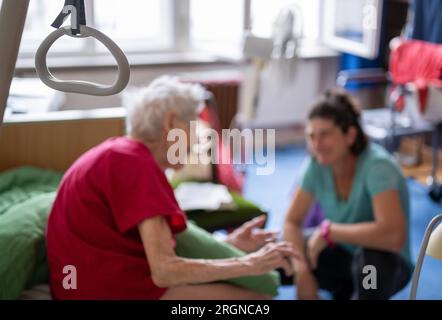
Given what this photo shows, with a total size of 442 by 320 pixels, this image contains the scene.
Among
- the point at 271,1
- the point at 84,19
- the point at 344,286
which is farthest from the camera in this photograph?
the point at 271,1

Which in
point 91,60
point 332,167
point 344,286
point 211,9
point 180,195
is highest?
point 211,9

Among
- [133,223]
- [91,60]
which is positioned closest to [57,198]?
[133,223]

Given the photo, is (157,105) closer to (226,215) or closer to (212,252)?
(212,252)

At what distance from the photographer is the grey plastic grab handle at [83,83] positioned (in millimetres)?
1048

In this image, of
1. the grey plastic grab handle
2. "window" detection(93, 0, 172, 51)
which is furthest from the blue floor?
the grey plastic grab handle

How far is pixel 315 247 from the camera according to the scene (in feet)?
6.82

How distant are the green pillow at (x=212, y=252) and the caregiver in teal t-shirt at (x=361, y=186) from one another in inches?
16.6

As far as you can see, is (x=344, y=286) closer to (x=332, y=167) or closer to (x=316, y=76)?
(x=332, y=167)

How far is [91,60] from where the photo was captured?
379 centimetres

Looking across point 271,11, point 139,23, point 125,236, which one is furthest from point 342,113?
Answer: point 271,11

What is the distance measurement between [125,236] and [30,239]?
23 centimetres

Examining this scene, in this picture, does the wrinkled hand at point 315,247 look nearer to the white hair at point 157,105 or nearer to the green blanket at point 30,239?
the green blanket at point 30,239

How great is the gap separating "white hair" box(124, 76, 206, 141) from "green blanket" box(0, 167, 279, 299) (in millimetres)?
310
